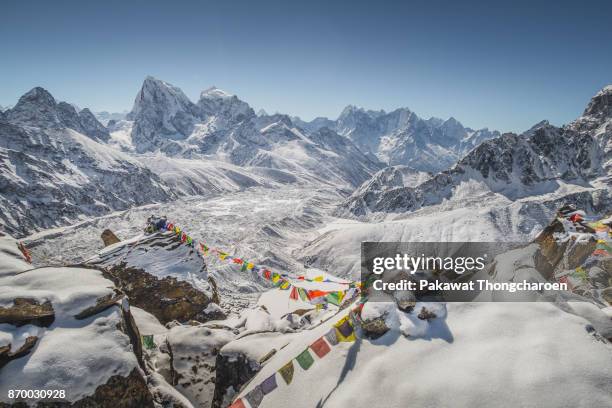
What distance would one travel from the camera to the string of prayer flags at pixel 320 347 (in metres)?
14.3

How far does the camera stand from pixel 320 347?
1452 centimetres

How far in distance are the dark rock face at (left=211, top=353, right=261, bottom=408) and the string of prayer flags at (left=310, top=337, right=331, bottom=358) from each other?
3.13 m

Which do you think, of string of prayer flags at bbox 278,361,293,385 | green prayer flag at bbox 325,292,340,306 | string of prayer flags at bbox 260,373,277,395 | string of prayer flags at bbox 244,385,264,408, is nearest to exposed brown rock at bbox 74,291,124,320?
string of prayer flags at bbox 244,385,264,408

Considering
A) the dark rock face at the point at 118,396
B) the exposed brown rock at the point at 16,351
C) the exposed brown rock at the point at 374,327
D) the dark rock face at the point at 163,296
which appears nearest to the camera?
the exposed brown rock at the point at 16,351

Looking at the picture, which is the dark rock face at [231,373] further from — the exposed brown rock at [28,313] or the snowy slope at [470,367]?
the exposed brown rock at [28,313]

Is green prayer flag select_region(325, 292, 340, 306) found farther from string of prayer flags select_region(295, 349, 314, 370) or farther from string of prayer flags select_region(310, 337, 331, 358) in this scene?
string of prayer flags select_region(295, 349, 314, 370)

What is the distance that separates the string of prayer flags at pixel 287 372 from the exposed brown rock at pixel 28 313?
30.1 ft

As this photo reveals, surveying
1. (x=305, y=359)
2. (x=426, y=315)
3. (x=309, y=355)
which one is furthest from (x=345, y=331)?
(x=426, y=315)

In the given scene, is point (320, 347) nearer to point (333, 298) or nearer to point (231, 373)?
point (231, 373)

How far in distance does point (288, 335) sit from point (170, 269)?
16.6 m

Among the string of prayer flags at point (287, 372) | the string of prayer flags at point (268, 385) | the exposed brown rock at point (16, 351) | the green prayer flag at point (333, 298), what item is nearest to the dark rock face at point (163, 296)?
the green prayer flag at point (333, 298)

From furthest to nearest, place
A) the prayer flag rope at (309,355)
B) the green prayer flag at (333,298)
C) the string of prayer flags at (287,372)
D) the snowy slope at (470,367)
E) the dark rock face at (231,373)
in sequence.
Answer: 1. the green prayer flag at (333,298)
2. the dark rock face at (231,373)
3. the string of prayer flags at (287,372)
4. the prayer flag rope at (309,355)
5. the snowy slope at (470,367)

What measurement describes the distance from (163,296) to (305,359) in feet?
62.7

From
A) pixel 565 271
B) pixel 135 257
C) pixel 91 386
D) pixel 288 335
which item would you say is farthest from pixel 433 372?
pixel 135 257
